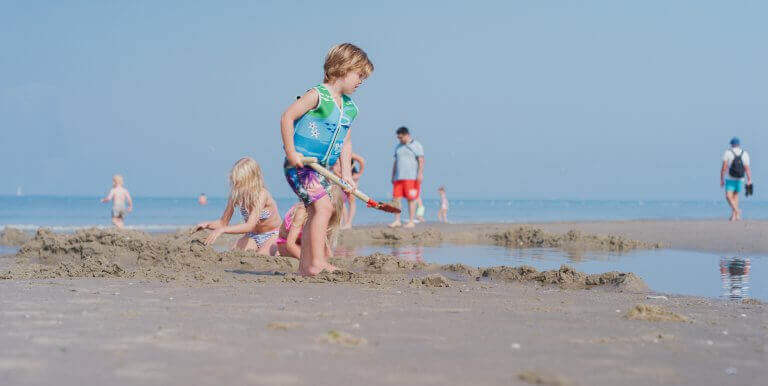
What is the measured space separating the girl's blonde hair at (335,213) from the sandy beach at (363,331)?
30.1 inches

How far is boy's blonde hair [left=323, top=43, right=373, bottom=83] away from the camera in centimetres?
598

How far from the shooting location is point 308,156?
233 inches

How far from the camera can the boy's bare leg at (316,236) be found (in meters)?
6.05

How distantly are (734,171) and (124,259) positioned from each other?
13.4 metres

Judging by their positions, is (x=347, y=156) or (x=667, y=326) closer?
(x=667, y=326)

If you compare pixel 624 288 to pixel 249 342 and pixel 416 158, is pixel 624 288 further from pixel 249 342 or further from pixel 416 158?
pixel 416 158

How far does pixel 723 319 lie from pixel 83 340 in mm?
3067

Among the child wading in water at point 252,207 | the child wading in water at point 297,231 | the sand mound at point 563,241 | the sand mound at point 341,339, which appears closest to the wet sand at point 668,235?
the sand mound at point 563,241

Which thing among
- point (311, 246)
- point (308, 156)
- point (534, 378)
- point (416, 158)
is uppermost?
point (416, 158)

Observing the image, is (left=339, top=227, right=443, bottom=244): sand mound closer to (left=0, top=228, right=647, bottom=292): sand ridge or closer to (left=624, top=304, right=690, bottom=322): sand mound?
(left=0, top=228, right=647, bottom=292): sand ridge

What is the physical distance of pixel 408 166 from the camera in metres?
15.3

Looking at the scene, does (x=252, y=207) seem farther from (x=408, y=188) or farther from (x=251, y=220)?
(x=408, y=188)

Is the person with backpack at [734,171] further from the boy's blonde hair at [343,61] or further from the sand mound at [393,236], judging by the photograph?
the boy's blonde hair at [343,61]

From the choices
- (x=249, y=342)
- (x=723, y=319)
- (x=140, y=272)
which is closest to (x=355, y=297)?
(x=249, y=342)
